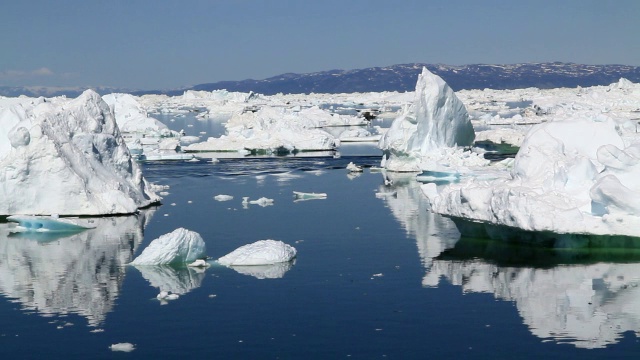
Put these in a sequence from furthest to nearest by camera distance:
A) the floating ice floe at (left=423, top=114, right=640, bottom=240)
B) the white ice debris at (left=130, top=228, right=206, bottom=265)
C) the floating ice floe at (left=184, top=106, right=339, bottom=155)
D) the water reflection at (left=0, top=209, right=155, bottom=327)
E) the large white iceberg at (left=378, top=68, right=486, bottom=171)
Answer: the floating ice floe at (left=184, top=106, right=339, bottom=155) → the large white iceberg at (left=378, top=68, right=486, bottom=171) → the white ice debris at (left=130, top=228, right=206, bottom=265) → the floating ice floe at (left=423, top=114, right=640, bottom=240) → the water reflection at (left=0, top=209, right=155, bottom=327)

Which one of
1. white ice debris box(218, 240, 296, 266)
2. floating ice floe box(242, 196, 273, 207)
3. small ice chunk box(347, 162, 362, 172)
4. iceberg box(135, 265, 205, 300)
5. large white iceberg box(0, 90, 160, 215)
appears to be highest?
large white iceberg box(0, 90, 160, 215)

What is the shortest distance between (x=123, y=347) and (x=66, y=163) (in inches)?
376

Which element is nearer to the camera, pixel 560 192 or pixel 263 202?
pixel 560 192

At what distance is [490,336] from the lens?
10953mm

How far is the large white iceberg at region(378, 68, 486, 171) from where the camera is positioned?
29094mm

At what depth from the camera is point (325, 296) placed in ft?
42.5

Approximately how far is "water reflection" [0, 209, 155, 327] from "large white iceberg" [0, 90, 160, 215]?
56 cm

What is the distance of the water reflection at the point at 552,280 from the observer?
11.3m

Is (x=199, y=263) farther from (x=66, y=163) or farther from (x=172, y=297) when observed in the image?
(x=66, y=163)

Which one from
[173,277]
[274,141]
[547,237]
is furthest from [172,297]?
[274,141]

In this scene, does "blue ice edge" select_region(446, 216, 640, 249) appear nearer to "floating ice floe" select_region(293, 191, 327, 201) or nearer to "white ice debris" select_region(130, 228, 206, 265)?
"white ice debris" select_region(130, 228, 206, 265)

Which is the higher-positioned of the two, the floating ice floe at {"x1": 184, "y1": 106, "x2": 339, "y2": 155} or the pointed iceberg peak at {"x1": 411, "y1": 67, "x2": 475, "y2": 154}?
the pointed iceberg peak at {"x1": 411, "y1": 67, "x2": 475, "y2": 154}

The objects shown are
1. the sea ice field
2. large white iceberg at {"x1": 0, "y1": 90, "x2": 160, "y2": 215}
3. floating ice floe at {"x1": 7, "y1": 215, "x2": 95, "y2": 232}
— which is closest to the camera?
the sea ice field

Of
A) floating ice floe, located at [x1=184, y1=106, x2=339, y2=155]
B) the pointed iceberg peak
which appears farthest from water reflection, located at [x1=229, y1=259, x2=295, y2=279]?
floating ice floe, located at [x1=184, y1=106, x2=339, y2=155]
